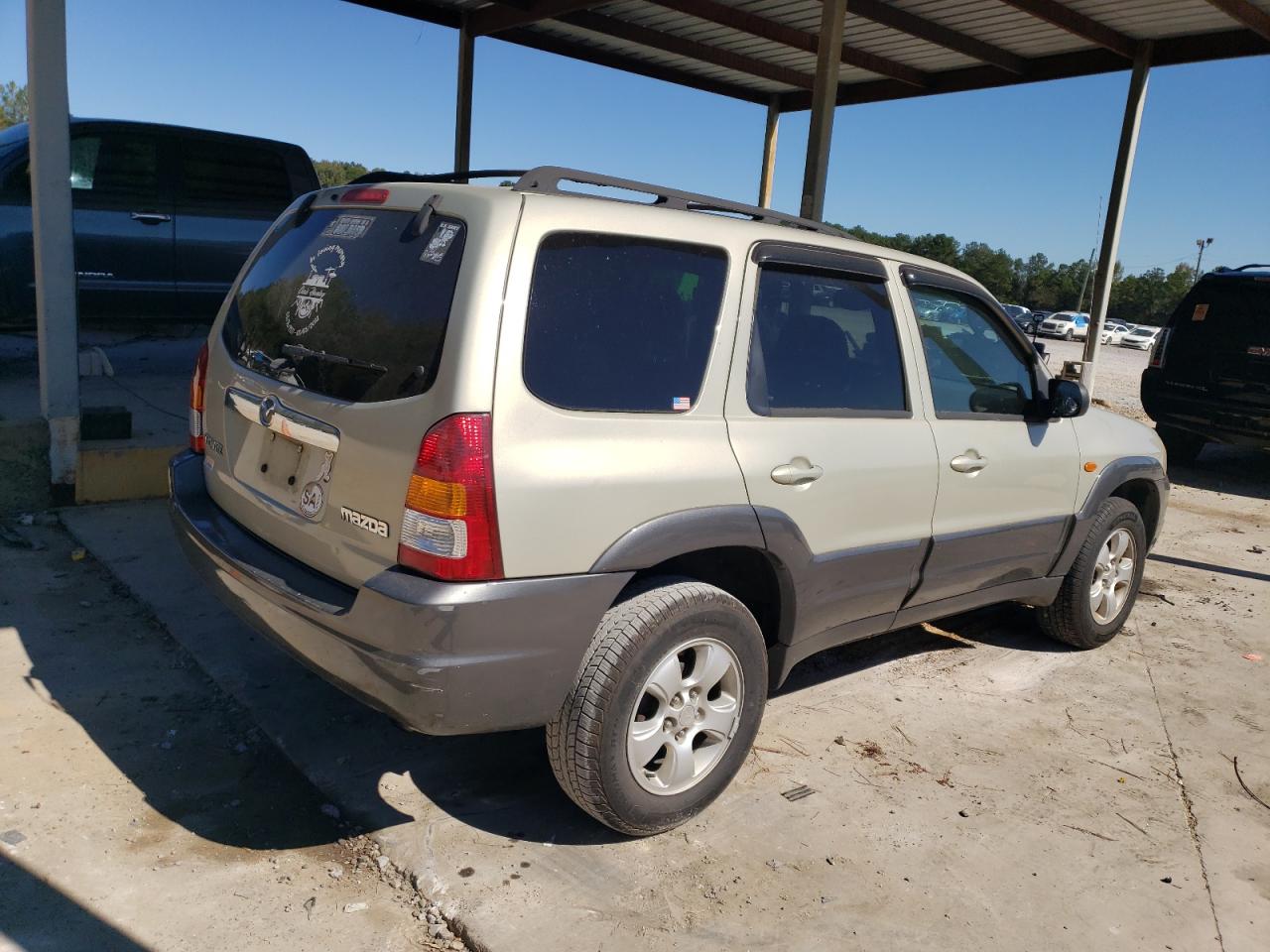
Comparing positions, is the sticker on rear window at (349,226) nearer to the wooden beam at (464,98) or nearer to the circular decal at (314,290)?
the circular decal at (314,290)

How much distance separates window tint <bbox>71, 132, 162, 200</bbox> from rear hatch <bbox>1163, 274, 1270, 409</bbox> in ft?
29.5

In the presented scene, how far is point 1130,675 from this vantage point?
457cm

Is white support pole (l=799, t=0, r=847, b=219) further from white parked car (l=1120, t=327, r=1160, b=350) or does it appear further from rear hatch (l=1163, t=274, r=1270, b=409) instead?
white parked car (l=1120, t=327, r=1160, b=350)

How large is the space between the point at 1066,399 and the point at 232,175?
6.65 meters

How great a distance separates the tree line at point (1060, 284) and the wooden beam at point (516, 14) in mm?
60884

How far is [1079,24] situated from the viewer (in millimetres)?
10508

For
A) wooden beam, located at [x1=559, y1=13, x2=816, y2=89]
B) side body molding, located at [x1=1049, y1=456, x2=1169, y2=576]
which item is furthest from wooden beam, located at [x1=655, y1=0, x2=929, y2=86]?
side body molding, located at [x1=1049, y1=456, x2=1169, y2=576]

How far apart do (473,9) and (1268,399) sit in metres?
9.72

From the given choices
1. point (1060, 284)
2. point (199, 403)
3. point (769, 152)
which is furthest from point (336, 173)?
point (1060, 284)

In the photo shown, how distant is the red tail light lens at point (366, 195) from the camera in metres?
2.91

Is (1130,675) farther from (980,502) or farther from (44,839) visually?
(44,839)

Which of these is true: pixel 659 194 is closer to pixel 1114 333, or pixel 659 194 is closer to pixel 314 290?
pixel 314 290

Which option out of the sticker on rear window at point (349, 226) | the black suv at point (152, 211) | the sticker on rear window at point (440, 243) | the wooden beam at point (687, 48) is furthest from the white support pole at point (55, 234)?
the wooden beam at point (687, 48)

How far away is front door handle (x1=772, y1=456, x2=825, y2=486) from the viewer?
303 cm
